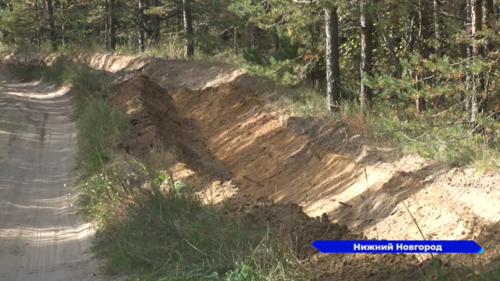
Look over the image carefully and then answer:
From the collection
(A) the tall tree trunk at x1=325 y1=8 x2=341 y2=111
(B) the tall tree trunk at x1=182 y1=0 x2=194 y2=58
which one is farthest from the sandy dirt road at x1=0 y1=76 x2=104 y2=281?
(B) the tall tree trunk at x1=182 y1=0 x2=194 y2=58

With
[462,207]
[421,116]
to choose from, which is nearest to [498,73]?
[421,116]

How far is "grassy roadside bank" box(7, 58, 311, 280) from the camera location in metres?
6.15

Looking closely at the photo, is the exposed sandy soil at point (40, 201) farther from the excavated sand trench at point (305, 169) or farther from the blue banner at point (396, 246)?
the blue banner at point (396, 246)

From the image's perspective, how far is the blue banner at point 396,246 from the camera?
5785 mm

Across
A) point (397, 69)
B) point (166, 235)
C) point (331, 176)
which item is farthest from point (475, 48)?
point (166, 235)

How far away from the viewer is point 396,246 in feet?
→ 19.7

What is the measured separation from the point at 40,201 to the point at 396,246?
6.67 meters

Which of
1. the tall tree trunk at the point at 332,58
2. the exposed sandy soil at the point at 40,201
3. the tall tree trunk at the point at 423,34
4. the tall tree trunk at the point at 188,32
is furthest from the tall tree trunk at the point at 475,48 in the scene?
the tall tree trunk at the point at 188,32

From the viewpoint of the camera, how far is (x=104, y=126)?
1379 cm

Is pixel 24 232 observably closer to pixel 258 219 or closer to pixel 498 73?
pixel 258 219

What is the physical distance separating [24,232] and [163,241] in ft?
9.78

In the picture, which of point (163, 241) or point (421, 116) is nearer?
point (163, 241)

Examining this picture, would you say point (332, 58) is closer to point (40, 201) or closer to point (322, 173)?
point (322, 173)

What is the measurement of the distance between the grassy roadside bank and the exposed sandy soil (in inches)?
14.5
